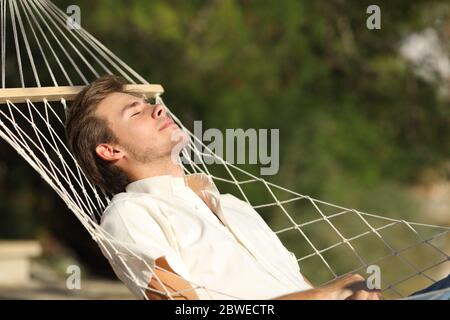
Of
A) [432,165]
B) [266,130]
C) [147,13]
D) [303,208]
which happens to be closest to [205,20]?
[147,13]

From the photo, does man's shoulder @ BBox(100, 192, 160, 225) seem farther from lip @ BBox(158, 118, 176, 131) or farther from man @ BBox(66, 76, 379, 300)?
lip @ BBox(158, 118, 176, 131)

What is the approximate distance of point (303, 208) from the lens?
231 inches

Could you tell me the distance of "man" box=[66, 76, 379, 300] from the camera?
6.21 ft

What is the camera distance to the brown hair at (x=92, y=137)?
2.13 meters

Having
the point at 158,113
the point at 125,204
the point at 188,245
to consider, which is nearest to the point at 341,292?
the point at 188,245

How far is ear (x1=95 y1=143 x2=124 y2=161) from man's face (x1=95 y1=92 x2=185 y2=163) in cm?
1

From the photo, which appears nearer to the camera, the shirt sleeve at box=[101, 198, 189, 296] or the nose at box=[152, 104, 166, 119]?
the shirt sleeve at box=[101, 198, 189, 296]

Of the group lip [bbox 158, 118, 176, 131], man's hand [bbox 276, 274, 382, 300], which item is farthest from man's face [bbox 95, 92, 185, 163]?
man's hand [bbox 276, 274, 382, 300]

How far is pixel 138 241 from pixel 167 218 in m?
0.11

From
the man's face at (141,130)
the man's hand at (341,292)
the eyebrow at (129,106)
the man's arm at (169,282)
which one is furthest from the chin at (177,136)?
the man's hand at (341,292)

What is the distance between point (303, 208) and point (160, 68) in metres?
1.18

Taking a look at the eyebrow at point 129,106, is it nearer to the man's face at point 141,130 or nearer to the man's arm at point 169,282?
the man's face at point 141,130

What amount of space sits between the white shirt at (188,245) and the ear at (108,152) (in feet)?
0.22
